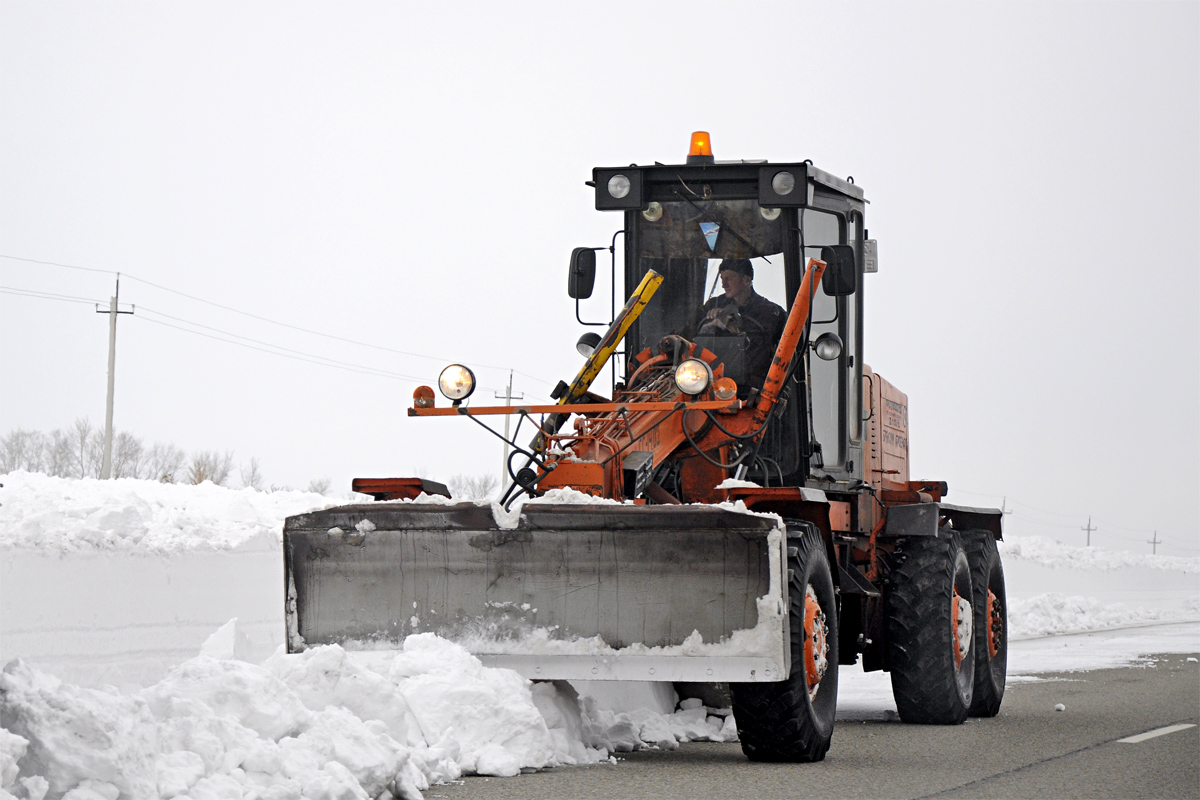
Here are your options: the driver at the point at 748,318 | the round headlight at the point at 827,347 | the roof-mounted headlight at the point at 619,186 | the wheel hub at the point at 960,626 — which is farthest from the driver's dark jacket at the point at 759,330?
the wheel hub at the point at 960,626

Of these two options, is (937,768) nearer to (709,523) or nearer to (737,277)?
(709,523)

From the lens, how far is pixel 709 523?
709cm

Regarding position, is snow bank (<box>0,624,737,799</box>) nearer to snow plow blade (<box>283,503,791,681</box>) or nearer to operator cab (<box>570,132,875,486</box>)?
snow plow blade (<box>283,503,791,681</box>)

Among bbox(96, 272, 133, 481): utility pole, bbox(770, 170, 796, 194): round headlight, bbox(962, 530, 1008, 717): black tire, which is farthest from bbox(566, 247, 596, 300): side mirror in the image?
bbox(96, 272, 133, 481): utility pole

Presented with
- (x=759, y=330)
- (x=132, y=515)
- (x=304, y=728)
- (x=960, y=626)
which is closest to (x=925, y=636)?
(x=960, y=626)

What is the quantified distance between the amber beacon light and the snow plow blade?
3.20m

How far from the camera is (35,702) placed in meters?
5.05

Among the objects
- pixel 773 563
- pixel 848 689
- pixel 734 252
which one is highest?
pixel 734 252

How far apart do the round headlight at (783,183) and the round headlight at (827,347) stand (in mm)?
942

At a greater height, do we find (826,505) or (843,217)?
(843,217)

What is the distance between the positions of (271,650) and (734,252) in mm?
6185

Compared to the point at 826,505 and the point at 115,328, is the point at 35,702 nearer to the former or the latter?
the point at 826,505

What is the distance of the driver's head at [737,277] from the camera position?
9531 millimetres

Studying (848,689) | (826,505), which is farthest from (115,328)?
(826,505)
